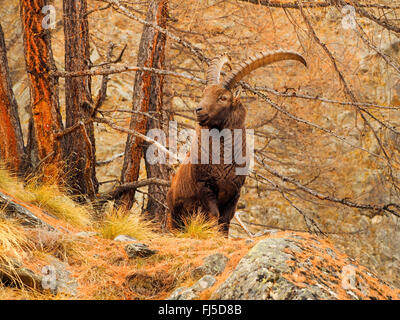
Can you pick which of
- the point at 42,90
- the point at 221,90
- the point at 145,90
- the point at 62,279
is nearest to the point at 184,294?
the point at 62,279

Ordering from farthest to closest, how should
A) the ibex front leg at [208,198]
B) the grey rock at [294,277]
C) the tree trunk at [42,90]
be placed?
the tree trunk at [42,90] → the ibex front leg at [208,198] → the grey rock at [294,277]

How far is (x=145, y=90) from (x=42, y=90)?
174cm

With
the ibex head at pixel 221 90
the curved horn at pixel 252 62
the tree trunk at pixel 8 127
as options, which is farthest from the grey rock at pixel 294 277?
the tree trunk at pixel 8 127

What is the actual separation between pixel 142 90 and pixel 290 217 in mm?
5903

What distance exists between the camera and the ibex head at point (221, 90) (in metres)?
5.56

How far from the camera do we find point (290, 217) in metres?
12.0

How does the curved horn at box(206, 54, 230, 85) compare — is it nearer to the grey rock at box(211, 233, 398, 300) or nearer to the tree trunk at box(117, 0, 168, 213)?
the tree trunk at box(117, 0, 168, 213)

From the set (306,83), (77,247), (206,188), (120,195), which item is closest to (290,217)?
(306,83)

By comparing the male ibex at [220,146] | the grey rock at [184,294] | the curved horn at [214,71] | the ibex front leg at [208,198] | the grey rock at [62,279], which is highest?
the curved horn at [214,71]

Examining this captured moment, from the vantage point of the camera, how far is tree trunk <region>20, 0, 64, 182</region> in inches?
250

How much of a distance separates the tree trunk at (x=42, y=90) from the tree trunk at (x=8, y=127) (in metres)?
0.35

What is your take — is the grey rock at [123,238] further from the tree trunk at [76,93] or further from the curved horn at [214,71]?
the tree trunk at [76,93]

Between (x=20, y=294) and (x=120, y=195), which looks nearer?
(x=20, y=294)

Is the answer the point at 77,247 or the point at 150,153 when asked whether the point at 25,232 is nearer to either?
the point at 77,247
